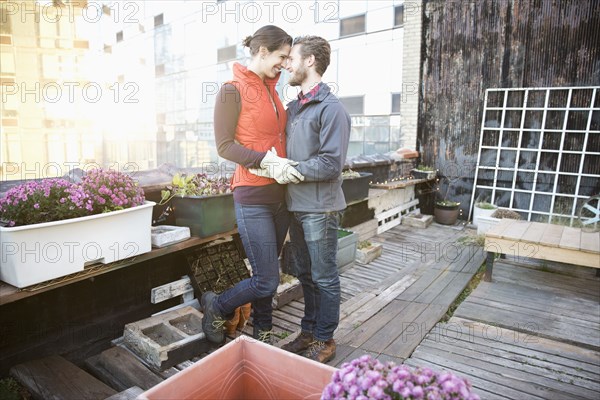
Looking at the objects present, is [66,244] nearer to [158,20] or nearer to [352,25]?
[352,25]

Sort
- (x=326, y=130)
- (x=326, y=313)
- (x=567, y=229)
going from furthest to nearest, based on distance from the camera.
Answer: (x=567, y=229)
(x=326, y=313)
(x=326, y=130)

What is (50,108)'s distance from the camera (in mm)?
5770

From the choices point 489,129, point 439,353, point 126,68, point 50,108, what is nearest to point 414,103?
point 489,129

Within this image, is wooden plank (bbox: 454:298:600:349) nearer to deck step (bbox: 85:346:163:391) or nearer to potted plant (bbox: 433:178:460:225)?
deck step (bbox: 85:346:163:391)

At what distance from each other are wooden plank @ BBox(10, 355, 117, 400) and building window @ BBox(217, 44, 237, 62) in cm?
933

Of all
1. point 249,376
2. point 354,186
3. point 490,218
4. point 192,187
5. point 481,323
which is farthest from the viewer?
point 490,218

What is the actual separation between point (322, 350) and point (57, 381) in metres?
1.45

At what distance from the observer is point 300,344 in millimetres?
2387

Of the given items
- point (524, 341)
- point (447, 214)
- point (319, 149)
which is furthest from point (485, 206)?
point (319, 149)

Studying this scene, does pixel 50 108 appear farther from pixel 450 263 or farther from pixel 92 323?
pixel 450 263

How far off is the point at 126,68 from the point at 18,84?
36.0 feet

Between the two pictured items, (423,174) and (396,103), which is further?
(396,103)

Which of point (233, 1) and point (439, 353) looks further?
point (233, 1)

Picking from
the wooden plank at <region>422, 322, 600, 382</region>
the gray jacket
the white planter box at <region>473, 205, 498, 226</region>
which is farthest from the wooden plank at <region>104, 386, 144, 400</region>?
the white planter box at <region>473, 205, 498, 226</region>
